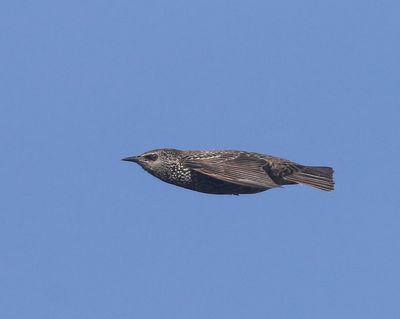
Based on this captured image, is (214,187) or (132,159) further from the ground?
(132,159)

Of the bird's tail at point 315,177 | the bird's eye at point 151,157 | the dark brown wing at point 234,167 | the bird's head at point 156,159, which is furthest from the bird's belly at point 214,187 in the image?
the bird's tail at point 315,177

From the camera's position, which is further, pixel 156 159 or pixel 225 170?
pixel 156 159

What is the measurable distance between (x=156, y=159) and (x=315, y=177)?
315 centimetres

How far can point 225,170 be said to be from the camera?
2509 centimetres

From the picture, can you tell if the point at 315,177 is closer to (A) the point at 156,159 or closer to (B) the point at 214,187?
(B) the point at 214,187

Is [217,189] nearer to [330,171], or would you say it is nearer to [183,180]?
[183,180]

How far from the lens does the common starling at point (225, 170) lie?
2508 cm

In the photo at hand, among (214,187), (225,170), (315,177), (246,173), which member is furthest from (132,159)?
(315,177)

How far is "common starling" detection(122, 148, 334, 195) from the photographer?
82.3 ft

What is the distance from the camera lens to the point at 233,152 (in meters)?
26.0

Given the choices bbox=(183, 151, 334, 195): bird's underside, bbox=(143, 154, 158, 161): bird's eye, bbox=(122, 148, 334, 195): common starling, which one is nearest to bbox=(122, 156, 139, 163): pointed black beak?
bbox=(122, 148, 334, 195): common starling

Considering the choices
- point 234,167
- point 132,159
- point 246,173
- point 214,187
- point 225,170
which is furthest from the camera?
point 132,159

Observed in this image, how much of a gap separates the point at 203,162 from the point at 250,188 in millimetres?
1016

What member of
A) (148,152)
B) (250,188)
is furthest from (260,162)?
(148,152)
